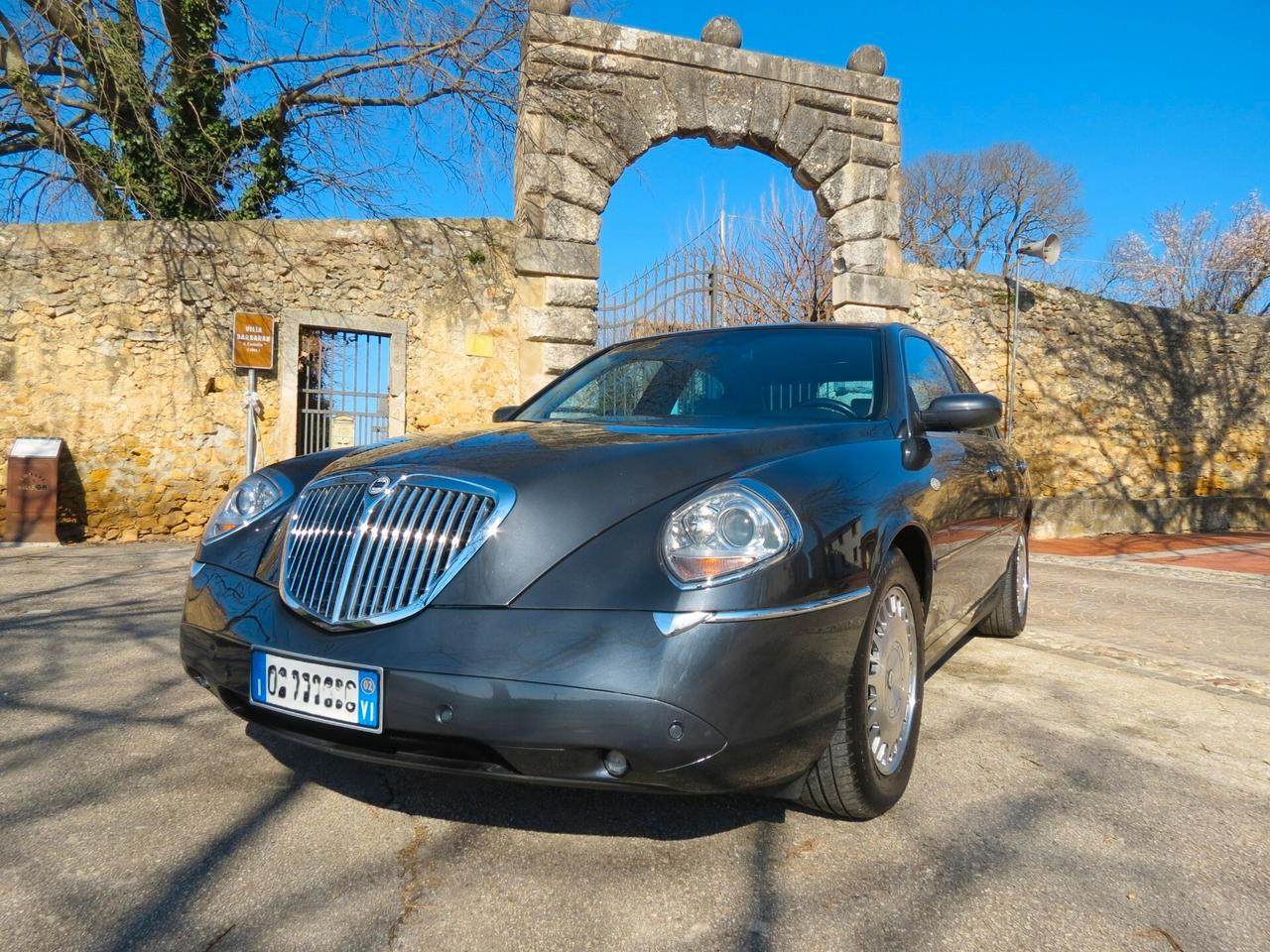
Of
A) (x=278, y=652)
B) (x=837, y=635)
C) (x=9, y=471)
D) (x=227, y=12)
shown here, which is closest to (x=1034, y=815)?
(x=837, y=635)

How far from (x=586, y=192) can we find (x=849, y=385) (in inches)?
273

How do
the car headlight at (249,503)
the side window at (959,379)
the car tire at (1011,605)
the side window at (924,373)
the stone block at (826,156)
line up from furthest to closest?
the stone block at (826,156) < the car tire at (1011,605) < the side window at (959,379) < the side window at (924,373) < the car headlight at (249,503)

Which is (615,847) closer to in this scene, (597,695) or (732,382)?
(597,695)

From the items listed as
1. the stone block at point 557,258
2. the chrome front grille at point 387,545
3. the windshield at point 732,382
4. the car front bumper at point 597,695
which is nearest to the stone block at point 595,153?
the stone block at point 557,258

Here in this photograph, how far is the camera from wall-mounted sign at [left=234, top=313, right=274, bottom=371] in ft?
27.7

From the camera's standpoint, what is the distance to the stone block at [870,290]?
1005 centimetres

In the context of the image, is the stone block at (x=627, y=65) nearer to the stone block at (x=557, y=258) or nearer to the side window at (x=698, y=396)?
the stone block at (x=557, y=258)

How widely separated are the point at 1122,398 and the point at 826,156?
239 inches

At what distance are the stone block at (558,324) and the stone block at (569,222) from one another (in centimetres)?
77

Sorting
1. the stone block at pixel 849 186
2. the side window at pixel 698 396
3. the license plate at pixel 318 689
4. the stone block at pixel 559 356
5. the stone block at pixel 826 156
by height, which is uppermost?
the stone block at pixel 826 156

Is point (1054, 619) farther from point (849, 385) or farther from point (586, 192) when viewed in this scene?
point (586, 192)

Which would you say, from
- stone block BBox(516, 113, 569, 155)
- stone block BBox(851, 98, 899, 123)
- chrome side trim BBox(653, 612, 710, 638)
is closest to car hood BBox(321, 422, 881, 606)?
chrome side trim BBox(653, 612, 710, 638)

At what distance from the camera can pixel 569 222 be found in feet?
30.0

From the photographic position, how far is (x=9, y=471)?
767cm
